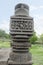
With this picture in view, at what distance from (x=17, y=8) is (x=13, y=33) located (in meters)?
0.25

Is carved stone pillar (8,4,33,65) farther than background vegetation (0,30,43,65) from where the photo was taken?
No

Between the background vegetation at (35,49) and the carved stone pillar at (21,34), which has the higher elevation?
the carved stone pillar at (21,34)

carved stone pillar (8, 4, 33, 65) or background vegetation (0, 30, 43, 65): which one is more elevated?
carved stone pillar (8, 4, 33, 65)

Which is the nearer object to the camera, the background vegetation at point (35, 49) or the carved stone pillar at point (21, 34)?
the carved stone pillar at point (21, 34)

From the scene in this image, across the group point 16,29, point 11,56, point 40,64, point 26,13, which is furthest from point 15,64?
point 40,64

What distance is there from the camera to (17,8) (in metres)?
1.89

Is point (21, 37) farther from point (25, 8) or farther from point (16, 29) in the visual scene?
point (25, 8)

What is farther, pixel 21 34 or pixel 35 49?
pixel 35 49

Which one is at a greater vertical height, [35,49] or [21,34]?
[21,34]

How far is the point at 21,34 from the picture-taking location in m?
1.84

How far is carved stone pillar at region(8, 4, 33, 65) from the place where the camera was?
1.80m

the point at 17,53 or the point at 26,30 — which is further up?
the point at 26,30

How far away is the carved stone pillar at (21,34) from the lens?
71.1 inches

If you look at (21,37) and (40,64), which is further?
(40,64)
